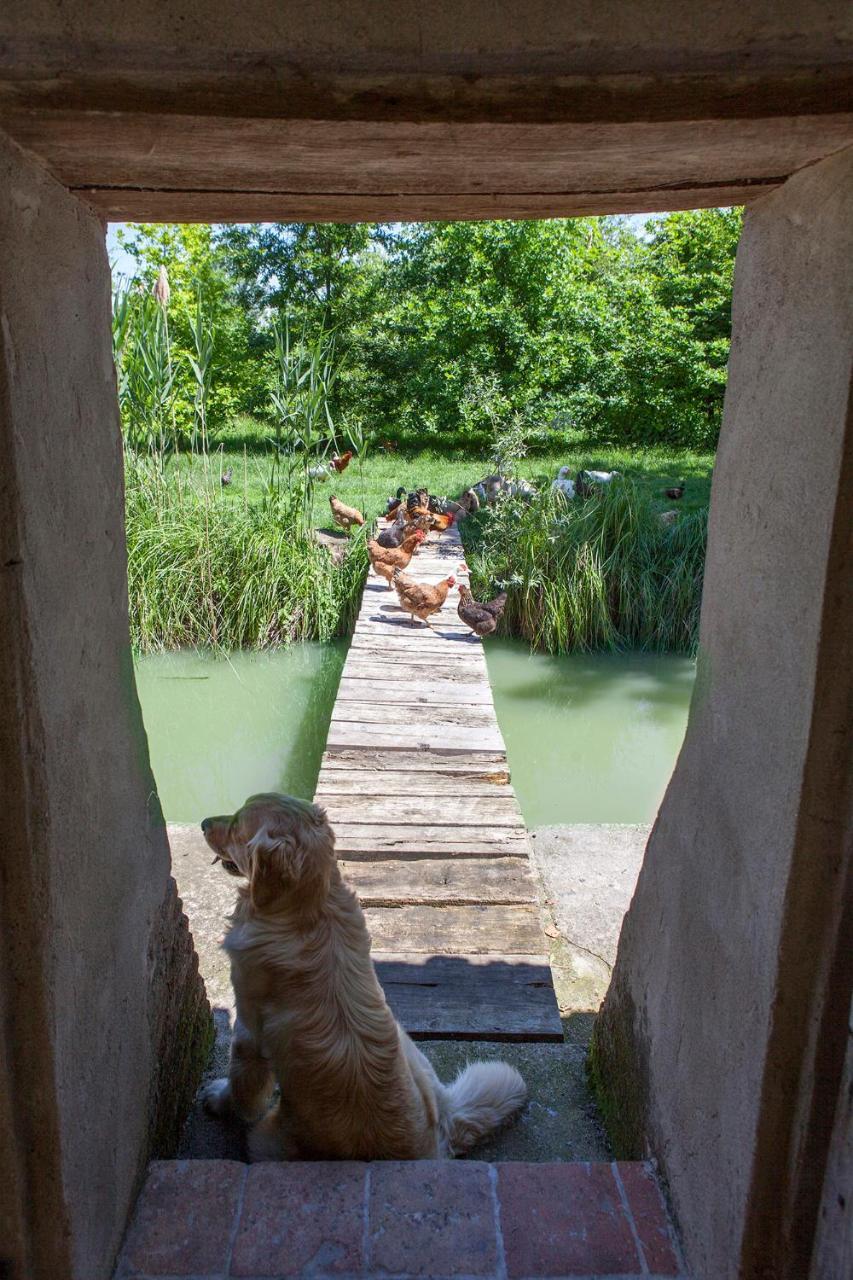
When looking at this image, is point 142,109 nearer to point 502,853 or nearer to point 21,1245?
point 21,1245

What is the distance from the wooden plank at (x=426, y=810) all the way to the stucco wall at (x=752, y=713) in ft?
7.73

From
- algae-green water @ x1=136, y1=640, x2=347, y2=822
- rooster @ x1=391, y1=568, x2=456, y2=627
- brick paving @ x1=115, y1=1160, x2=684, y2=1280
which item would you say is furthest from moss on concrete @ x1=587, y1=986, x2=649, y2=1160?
rooster @ x1=391, y1=568, x2=456, y2=627

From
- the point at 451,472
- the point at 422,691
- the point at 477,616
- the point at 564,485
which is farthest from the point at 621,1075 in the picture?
the point at 451,472

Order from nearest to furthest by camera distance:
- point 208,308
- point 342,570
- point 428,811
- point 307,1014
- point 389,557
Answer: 1. point 307,1014
2. point 428,811
3. point 389,557
4. point 342,570
5. point 208,308

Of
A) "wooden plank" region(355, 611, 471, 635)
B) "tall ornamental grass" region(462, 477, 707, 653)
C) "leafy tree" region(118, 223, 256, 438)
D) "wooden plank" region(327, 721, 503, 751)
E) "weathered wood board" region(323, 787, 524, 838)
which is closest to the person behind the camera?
"weathered wood board" region(323, 787, 524, 838)

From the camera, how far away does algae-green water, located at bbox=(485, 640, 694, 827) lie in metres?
6.86

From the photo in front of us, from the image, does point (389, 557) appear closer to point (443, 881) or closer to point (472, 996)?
point (443, 881)

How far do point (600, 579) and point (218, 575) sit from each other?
3.83 meters

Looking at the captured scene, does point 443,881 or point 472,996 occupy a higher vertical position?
point 443,881

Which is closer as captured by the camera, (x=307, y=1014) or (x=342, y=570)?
(x=307, y=1014)

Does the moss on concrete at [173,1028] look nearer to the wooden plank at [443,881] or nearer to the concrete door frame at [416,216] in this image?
the concrete door frame at [416,216]

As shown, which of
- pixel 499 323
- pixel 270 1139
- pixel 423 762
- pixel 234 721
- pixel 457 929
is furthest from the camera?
pixel 499 323

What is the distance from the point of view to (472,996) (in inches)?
134

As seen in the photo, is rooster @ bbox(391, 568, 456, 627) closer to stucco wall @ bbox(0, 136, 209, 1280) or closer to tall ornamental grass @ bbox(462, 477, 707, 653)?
tall ornamental grass @ bbox(462, 477, 707, 653)
